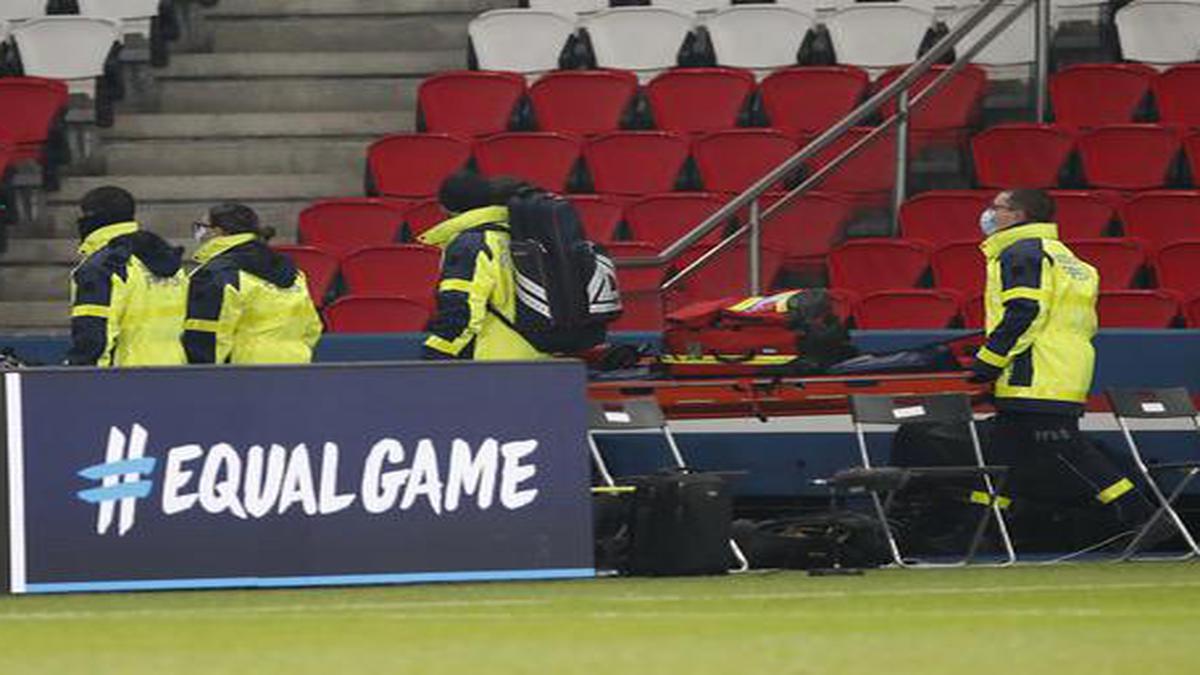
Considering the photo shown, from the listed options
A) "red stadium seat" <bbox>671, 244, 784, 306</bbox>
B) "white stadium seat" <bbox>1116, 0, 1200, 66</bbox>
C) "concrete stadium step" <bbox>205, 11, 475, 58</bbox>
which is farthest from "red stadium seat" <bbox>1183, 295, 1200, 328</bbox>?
"concrete stadium step" <bbox>205, 11, 475, 58</bbox>

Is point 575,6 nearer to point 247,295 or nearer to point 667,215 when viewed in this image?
point 667,215

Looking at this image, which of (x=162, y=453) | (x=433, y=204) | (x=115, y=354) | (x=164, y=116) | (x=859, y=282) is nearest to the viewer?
(x=162, y=453)

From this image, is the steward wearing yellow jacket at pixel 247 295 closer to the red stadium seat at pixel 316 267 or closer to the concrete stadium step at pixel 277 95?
the red stadium seat at pixel 316 267

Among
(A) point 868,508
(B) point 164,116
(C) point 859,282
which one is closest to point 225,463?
(A) point 868,508

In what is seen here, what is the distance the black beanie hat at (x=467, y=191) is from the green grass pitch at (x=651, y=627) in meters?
1.94

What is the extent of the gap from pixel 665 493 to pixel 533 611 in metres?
1.94

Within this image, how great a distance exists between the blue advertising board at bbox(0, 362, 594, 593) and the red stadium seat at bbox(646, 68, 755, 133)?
661 cm

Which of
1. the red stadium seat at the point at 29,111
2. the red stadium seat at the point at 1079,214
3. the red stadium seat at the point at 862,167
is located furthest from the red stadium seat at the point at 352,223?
the red stadium seat at the point at 1079,214

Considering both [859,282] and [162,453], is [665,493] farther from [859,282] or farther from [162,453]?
[859,282]

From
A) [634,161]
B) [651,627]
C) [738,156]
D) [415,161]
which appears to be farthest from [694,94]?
[651,627]

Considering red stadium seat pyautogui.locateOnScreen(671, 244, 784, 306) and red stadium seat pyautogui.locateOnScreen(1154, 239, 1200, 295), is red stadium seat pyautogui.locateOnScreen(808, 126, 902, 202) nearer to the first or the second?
red stadium seat pyautogui.locateOnScreen(671, 244, 784, 306)

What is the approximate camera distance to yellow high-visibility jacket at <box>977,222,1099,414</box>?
1500 centimetres

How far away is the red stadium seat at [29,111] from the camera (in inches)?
814

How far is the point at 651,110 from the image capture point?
20312 millimetres
